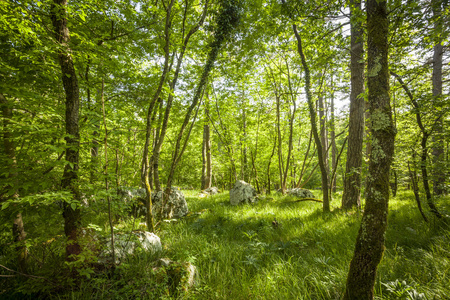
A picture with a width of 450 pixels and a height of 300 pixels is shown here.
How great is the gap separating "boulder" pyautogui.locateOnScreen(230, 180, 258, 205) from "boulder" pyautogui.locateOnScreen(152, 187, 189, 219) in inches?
76.8

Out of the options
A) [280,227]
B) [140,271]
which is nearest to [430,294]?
[280,227]

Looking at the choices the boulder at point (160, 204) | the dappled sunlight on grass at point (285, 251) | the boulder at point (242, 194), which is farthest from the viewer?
the boulder at point (242, 194)

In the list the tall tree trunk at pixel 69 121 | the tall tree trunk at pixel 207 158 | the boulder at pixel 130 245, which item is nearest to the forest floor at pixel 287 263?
the boulder at pixel 130 245

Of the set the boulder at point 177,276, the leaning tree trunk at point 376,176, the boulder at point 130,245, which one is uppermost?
the leaning tree trunk at point 376,176

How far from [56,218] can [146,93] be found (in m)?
2.60

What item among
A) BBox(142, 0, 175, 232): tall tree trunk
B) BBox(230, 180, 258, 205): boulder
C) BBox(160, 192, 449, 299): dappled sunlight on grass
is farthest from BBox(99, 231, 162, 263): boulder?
BBox(230, 180, 258, 205): boulder

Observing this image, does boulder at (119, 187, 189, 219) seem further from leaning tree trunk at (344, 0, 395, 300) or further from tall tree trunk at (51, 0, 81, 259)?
leaning tree trunk at (344, 0, 395, 300)

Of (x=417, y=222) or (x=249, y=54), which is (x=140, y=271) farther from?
(x=249, y=54)

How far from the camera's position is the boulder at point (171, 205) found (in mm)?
5184

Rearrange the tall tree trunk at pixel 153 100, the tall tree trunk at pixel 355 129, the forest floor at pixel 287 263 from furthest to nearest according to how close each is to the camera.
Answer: the tall tree trunk at pixel 355 129 → the tall tree trunk at pixel 153 100 → the forest floor at pixel 287 263

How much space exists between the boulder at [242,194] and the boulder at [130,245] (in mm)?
3714

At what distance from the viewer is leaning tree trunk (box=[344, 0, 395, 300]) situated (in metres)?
1.43

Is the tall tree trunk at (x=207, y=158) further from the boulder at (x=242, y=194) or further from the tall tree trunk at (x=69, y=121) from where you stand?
the tall tree trunk at (x=69, y=121)

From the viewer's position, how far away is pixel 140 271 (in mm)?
2406
